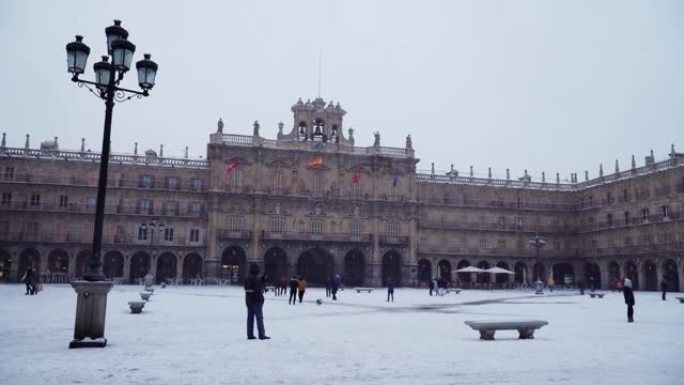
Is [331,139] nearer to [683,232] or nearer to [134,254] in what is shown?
[134,254]

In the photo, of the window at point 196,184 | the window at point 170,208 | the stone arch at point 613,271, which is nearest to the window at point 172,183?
the window at point 196,184

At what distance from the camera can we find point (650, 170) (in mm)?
58969

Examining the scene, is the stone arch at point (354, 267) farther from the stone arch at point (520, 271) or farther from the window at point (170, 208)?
the stone arch at point (520, 271)

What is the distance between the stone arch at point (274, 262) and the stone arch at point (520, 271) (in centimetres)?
2800

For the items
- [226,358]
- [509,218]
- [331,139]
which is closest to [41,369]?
[226,358]

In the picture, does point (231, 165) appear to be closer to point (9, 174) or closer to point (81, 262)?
point (81, 262)

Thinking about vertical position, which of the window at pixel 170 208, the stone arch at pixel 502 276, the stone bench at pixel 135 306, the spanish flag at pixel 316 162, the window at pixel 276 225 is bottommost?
the stone bench at pixel 135 306

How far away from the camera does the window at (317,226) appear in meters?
59.6

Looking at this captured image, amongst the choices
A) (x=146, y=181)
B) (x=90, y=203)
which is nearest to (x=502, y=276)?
(x=146, y=181)

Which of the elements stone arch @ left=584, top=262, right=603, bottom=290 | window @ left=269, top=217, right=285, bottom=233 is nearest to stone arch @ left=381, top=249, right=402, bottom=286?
window @ left=269, top=217, right=285, bottom=233

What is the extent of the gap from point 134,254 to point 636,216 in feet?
166

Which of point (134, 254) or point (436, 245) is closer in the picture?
point (134, 254)

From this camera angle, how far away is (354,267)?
62500mm

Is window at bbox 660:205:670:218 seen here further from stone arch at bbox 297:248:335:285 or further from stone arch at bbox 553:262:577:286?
stone arch at bbox 297:248:335:285
